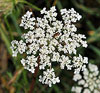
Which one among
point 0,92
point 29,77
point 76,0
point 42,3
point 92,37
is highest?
point 76,0

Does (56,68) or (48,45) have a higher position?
(56,68)

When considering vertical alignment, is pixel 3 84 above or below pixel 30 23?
below

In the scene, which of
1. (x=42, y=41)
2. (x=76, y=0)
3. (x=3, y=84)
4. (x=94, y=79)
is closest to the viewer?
(x=42, y=41)

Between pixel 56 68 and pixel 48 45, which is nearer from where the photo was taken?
pixel 48 45

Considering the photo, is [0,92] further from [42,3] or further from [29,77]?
[42,3]

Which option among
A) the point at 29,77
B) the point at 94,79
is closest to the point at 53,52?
the point at 94,79

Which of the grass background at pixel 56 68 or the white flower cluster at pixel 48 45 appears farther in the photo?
the grass background at pixel 56 68

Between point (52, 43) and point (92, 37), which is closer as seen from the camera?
point (52, 43)

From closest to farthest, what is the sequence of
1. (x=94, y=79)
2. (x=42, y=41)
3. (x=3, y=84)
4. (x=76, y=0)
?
1. (x=42, y=41)
2. (x=94, y=79)
3. (x=3, y=84)
4. (x=76, y=0)

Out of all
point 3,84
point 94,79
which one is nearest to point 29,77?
point 3,84

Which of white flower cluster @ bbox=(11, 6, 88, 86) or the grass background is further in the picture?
the grass background
